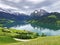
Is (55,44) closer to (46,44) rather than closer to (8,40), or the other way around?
(46,44)

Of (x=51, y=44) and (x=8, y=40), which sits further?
(x=8, y=40)

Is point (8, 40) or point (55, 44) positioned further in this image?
point (8, 40)

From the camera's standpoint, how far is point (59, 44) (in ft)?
68.7

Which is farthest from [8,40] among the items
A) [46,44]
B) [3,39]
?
[46,44]

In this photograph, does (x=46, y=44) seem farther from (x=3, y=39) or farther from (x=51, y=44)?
(x=3, y=39)

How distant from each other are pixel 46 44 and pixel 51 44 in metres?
0.66

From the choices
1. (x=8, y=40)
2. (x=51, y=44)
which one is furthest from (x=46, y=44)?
(x=8, y=40)

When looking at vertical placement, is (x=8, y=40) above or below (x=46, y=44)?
below

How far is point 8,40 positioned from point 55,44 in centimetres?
3690

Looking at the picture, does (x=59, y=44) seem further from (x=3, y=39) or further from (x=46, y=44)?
(x=3, y=39)

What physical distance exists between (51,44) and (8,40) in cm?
3666

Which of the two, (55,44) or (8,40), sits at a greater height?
(55,44)

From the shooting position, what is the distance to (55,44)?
2114cm

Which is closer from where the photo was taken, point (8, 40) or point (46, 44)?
point (46, 44)
